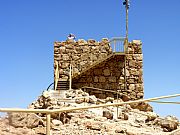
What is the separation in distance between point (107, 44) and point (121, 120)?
366 inches

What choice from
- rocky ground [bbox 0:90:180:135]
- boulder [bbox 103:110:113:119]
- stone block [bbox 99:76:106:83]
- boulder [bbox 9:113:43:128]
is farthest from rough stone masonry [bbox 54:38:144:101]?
boulder [bbox 9:113:43:128]

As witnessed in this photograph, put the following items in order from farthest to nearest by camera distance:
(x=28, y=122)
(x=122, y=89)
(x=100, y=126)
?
(x=122, y=89) < (x=100, y=126) < (x=28, y=122)

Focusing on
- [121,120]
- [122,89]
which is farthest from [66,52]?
[121,120]

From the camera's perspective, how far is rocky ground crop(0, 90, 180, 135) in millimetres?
4074

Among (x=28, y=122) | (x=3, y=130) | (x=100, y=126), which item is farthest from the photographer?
(x=100, y=126)

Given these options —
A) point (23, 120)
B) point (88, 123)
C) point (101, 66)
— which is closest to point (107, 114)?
point (88, 123)

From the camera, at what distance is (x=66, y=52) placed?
65.8 feet

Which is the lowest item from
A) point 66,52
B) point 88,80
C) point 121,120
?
point 121,120

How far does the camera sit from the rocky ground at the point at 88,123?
4074 millimetres

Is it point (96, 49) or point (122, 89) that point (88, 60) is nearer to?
point (96, 49)

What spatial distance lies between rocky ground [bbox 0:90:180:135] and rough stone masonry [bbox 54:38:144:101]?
8.08 ft

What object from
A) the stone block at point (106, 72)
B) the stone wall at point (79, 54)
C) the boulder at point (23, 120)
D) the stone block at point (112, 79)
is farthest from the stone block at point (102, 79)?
the boulder at point (23, 120)

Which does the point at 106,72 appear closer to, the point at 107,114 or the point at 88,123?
the point at 107,114

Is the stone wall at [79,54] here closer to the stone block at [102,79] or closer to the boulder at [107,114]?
the stone block at [102,79]
